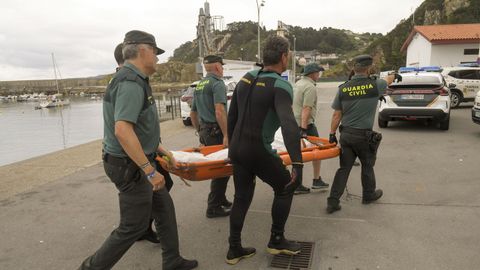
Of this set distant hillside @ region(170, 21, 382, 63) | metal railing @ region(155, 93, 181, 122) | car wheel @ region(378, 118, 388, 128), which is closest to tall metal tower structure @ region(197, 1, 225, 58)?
metal railing @ region(155, 93, 181, 122)

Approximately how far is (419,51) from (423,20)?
123ft

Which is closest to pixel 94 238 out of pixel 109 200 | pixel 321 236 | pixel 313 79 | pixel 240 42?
pixel 109 200

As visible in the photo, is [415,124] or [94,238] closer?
[94,238]

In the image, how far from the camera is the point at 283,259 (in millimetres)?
3453

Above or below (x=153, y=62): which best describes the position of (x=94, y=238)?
below

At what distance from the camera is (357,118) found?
14.7 feet

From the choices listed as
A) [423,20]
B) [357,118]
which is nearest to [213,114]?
[357,118]

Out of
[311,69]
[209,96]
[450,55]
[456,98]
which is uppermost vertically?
[450,55]

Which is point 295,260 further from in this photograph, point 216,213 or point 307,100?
point 307,100

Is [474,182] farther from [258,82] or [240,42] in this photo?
[240,42]

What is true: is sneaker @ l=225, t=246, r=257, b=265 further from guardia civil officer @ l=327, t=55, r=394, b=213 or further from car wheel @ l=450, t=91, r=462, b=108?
car wheel @ l=450, t=91, r=462, b=108

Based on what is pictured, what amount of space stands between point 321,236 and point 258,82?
1837mm

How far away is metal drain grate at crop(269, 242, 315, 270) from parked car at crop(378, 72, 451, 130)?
764cm

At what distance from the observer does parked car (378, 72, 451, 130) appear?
990 cm
